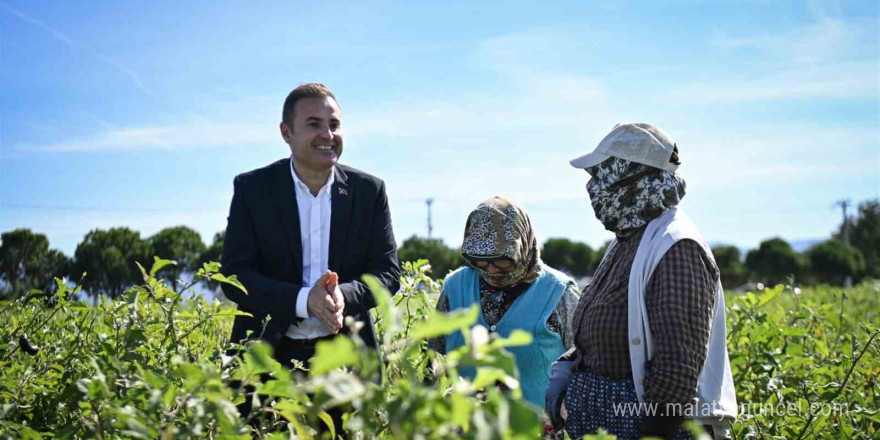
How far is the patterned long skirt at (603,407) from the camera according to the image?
2428 mm

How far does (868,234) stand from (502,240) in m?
66.4

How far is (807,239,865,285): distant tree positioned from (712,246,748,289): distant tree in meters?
4.80

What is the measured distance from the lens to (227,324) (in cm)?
486

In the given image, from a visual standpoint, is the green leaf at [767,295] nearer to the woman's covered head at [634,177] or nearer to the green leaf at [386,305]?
the woman's covered head at [634,177]

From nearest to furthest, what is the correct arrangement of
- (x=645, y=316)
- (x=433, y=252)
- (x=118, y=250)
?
(x=645, y=316)
(x=118, y=250)
(x=433, y=252)

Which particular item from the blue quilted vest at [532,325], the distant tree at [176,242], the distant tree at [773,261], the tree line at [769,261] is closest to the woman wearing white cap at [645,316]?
the blue quilted vest at [532,325]

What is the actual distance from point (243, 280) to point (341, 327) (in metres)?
0.44

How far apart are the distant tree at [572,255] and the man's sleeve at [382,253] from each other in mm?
47622

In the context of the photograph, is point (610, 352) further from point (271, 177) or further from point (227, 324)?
point (227, 324)

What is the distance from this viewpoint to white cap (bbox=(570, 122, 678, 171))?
2.52m

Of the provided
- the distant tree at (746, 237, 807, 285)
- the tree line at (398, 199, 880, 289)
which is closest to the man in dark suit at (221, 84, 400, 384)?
the tree line at (398, 199, 880, 289)

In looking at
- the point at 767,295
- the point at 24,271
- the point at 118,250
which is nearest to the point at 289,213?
the point at 24,271

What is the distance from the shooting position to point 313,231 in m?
3.22

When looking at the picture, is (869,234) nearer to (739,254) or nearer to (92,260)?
(739,254)
